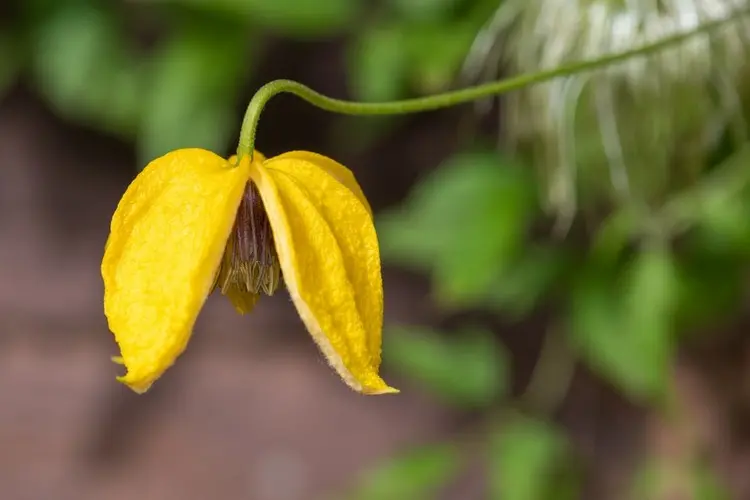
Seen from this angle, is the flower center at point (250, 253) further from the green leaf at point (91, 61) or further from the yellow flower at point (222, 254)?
the green leaf at point (91, 61)

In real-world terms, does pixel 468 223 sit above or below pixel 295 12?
below

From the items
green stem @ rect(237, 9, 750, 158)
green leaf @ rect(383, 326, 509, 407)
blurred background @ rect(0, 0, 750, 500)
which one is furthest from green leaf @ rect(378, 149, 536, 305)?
green stem @ rect(237, 9, 750, 158)

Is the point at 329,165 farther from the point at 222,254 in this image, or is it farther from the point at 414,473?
the point at 414,473

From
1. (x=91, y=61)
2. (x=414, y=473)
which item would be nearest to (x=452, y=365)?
(x=414, y=473)

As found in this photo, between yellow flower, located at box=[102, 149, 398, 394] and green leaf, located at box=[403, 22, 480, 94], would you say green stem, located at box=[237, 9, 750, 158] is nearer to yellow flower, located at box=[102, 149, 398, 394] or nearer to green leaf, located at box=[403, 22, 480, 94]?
yellow flower, located at box=[102, 149, 398, 394]

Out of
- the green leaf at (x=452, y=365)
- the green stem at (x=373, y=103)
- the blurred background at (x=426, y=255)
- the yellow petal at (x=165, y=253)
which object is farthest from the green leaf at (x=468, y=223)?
the yellow petal at (x=165, y=253)
